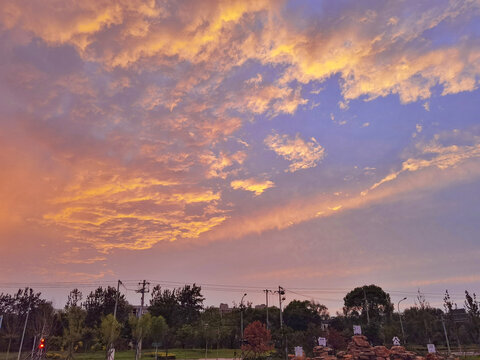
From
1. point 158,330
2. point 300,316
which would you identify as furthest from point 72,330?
point 300,316

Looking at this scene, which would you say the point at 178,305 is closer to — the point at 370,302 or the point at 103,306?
the point at 103,306

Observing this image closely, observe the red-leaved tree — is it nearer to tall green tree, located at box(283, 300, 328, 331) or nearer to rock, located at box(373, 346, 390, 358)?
rock, located at box(373, 346, 390, 358)

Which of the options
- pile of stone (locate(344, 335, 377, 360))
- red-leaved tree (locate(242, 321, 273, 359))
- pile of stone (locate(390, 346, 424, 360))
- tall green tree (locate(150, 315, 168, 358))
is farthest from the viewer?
tall green tree (locate(150, 315, 168, 358))

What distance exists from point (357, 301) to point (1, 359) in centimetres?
7958

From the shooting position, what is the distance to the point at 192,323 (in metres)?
77.5

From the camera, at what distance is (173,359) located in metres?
50.8

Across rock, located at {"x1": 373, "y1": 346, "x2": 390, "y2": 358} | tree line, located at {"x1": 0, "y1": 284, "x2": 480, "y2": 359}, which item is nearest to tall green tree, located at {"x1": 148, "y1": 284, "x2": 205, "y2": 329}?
tree line, located at {"x1": 0, "y1": 284, "x2": 480, "y2": 359}

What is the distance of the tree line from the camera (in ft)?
167

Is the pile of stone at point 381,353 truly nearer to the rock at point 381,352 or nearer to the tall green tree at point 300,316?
the rock at point 381,352

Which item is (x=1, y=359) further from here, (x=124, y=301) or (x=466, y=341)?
(x=466, y=341)

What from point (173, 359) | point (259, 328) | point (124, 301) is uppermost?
point (124, 301)

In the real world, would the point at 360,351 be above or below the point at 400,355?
above

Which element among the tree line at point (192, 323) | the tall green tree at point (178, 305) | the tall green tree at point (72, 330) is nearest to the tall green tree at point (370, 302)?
the tree line at point (192, 323)

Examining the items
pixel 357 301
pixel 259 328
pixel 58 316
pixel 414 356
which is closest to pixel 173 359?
pixel 259 328
